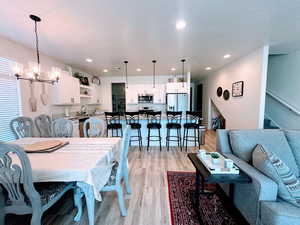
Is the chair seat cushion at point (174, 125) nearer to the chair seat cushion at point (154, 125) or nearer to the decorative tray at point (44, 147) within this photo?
the chair seat cushion at point (154, 125)

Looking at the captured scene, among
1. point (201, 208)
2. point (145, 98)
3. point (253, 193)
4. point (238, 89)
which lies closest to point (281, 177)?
point (253, 193)

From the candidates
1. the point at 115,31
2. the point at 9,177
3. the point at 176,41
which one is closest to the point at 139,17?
the point at 115,31

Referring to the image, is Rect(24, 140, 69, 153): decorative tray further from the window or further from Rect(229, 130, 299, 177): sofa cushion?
Rect(229, 130, 299, 177): sofa cushion

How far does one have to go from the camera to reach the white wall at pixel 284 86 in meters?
3.58

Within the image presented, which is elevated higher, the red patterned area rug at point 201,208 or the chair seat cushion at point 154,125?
the chair seat cushion at point 154,125

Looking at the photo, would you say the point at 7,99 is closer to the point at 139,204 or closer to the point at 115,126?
the point at 115,126

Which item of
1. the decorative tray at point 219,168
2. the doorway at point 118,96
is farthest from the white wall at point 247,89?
the doorway at point 118,96

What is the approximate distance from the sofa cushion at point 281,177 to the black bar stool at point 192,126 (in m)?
2.39

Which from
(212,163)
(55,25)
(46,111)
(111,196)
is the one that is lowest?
(111,196)

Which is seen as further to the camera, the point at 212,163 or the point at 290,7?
the point at 290,7

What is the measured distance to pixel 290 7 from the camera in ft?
6.26

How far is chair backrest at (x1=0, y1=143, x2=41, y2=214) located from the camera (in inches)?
42.0

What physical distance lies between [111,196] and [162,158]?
158 centimetres

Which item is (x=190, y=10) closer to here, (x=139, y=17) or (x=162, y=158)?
(x=139, y=17)
